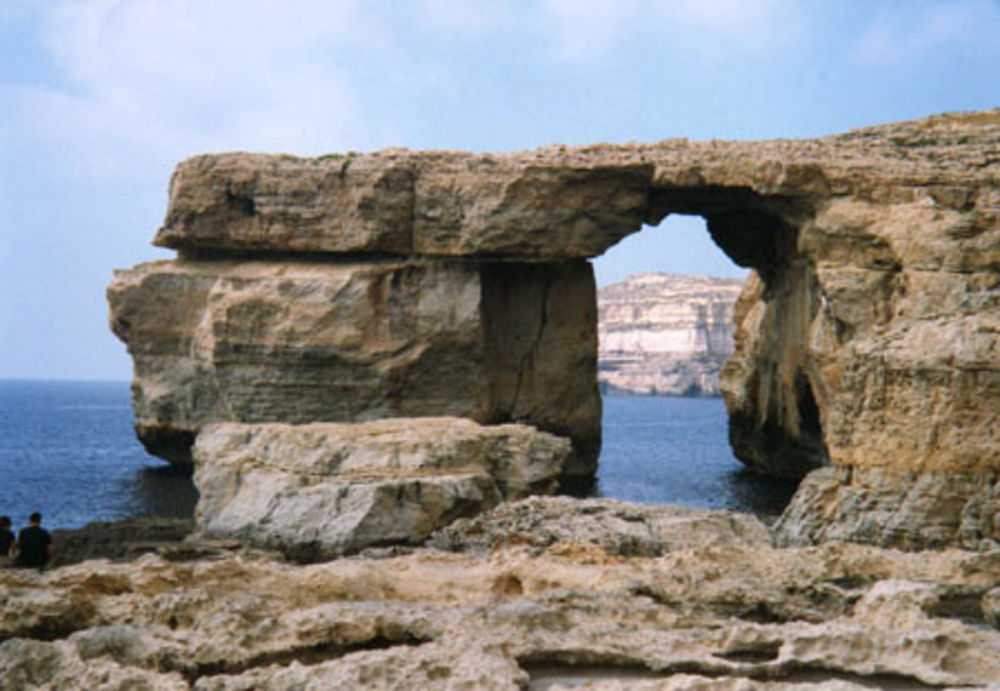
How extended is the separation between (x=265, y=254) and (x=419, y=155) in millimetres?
4868

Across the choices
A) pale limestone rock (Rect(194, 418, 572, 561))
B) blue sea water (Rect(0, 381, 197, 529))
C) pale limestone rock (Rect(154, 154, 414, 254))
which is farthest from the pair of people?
pale limestone rock (Rect(154, 154, 414, 254))

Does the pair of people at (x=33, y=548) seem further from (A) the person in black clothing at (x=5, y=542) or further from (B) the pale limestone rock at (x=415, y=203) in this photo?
(B) the pale limestone rock at (x=415, y=203)

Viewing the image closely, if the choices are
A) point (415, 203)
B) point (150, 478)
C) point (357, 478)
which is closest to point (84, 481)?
point (150, 478)

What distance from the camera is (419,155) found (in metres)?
28.3

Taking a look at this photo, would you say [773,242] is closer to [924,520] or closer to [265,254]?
[265,254]

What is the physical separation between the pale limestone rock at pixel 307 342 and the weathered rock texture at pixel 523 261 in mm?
57

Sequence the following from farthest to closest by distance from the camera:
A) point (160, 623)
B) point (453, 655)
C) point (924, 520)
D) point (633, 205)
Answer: point (633, 205)
point (924, 520)
point (160, 623)
point (453, 655)

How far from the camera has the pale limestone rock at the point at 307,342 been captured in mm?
27609

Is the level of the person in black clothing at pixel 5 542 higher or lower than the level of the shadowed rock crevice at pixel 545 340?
lower

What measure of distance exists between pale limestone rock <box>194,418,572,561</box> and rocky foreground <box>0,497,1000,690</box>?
441cm

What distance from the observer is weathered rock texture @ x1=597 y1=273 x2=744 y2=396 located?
102 metres

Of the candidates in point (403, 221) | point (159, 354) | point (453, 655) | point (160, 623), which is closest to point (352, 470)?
point (160, 623)

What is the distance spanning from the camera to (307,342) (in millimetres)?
27469

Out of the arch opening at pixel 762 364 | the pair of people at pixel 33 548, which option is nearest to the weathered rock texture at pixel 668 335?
the arch opening at pixel 762 364
